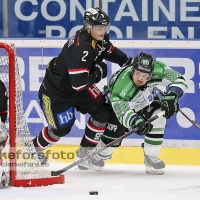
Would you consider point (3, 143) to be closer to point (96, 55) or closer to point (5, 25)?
point (96, 55)

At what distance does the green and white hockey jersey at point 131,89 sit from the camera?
5.27m

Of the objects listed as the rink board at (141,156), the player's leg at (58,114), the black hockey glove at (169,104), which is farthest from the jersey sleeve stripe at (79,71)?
the rink board at (141,156)

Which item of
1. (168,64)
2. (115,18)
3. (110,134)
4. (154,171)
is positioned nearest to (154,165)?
(154,171)

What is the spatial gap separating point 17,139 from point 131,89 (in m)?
0.92

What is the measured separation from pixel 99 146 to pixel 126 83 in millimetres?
596

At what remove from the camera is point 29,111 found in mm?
Answer: 6422

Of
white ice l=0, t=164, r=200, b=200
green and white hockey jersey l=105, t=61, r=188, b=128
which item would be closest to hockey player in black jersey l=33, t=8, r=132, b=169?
green and white hockey jersey l=105, t=61, r=188, b=128

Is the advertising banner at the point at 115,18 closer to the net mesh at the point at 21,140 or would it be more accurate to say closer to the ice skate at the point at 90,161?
the ice skate at the point at 90,161

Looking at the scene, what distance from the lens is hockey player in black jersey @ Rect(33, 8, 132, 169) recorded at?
527 centimetres

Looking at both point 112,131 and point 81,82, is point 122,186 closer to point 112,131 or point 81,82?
point 112,131

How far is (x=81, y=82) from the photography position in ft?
17.2

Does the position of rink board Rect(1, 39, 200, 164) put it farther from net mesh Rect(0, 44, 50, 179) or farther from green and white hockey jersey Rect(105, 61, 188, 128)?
net mesh Rect(0, 44, 50, 179)

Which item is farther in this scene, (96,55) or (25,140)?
(96,55)

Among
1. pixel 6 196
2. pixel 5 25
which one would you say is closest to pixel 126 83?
pixel 6 196
